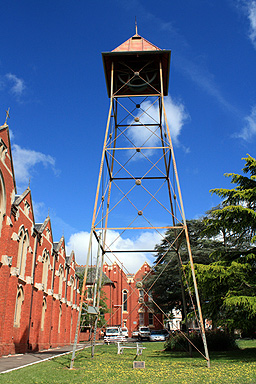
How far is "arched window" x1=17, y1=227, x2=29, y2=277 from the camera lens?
18609 mm

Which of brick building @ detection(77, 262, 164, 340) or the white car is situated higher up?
brick building @ detection(77, 262, 164, 340)

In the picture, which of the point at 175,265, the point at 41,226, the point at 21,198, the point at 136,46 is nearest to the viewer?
the point at 136,46

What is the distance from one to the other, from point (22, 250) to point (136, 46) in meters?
12.8

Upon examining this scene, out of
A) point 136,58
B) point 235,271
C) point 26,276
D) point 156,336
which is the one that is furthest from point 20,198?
point 156,336

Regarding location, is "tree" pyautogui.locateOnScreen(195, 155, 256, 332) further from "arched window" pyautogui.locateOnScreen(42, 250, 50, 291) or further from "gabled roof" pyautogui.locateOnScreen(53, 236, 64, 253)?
"gabled roof" pyautogui.locateOnScreen(53, 236, 64, 253)

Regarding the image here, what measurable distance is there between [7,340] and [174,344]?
29.0 ft

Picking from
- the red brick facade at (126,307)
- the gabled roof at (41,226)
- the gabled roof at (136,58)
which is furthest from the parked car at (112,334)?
the gabled roof at (136,58)

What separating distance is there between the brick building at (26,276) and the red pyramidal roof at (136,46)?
710cm

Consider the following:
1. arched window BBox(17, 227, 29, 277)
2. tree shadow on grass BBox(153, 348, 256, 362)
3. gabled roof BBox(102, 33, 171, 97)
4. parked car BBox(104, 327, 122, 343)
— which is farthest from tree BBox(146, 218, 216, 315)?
gabled roof BBox(102, 33, 171, 97)

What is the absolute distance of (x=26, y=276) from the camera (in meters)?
19.6

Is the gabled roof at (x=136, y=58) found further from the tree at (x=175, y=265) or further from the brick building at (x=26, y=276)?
the tree at (x=175, y=265)

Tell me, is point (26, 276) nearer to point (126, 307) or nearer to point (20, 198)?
point (20, 198)

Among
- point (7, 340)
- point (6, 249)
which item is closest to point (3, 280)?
point (6, 249)

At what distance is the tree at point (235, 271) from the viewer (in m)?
12.0
